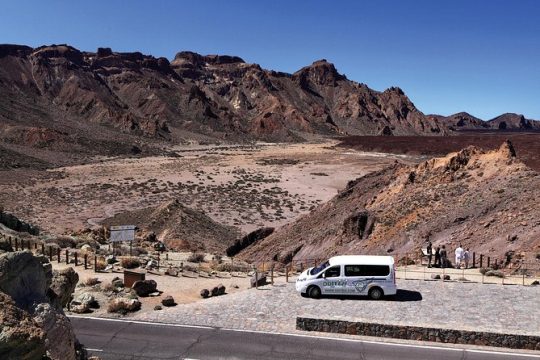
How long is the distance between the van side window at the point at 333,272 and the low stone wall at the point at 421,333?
3107 mm

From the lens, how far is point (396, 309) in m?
17.1

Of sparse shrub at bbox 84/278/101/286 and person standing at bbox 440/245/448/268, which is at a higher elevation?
person standing at bbox 440/245/448/268

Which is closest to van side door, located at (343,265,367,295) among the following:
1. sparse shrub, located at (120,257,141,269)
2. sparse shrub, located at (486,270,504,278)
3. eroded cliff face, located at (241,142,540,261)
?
sparse shrub, located at (486,270,504,278)

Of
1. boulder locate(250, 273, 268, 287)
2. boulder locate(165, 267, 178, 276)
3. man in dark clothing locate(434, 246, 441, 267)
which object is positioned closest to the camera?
boulder locate(250, 273, 268, 287)

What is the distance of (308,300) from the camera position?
18.4 m

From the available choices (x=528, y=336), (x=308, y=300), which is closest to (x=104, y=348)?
(x=308, y=300)

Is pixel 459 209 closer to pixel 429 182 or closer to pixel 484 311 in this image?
pixel 429 182

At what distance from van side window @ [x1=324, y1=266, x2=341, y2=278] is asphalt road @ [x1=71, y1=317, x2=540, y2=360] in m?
3.67

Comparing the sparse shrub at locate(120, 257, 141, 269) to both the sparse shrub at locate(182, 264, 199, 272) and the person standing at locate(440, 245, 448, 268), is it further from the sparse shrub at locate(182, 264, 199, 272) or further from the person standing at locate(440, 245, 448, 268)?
Answer: the person standing at locate(440, 245, 448, 268)

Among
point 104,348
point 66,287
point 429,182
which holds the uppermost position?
point 429,182

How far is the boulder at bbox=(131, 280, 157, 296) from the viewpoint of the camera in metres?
19.9

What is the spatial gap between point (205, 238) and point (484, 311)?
2582cm

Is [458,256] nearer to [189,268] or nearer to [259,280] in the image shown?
[259,280]

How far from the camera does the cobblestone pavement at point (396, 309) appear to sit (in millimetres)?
15816
